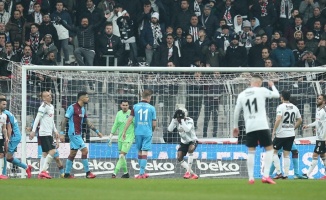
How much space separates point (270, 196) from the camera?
18.3m

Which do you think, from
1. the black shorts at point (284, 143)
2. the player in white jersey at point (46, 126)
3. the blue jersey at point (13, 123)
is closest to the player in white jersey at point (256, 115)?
the black shorts at point (284, 143)

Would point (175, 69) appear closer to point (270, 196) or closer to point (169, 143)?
point (169, 143)

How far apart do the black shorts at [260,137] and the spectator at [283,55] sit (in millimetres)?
11649

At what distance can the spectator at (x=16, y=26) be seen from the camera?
32.3 m

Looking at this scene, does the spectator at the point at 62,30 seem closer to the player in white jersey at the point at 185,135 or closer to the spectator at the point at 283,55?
the player in white jersey at the point at 185,135

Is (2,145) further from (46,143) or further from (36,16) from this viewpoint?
(36,16)

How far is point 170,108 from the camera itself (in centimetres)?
2962

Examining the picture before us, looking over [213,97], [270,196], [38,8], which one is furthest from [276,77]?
[270,196]

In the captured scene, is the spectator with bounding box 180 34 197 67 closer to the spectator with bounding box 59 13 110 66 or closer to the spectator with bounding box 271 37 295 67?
the spectator with bounding box 271 37 295 67

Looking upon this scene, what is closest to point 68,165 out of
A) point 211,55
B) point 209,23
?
point 211,55

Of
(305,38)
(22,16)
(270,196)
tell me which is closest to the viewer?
(270,196)

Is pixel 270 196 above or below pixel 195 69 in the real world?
below

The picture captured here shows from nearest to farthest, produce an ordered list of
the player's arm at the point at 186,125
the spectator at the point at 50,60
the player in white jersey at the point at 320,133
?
1. the player in white jersey at the point at 320,133
2. the player's arm at the point at 186,125
3. the spectator at the point at 50,60

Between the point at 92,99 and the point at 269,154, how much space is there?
28.5 ft
